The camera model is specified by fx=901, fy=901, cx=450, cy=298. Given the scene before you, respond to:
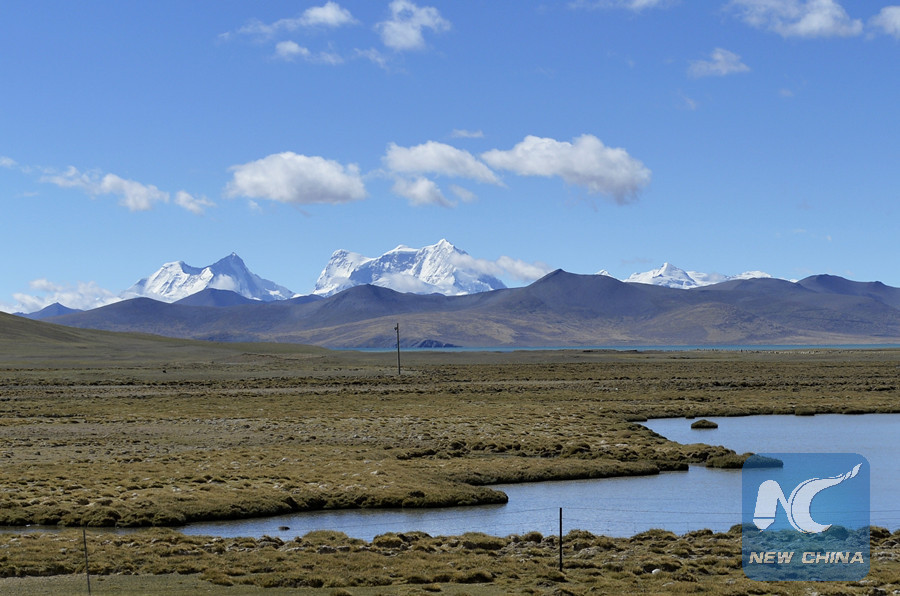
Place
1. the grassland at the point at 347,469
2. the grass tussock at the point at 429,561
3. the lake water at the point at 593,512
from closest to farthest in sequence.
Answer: the grass tussock at the point at 429,561 → the grassland at the point at 347,469 → the lake water at the point at 593,512

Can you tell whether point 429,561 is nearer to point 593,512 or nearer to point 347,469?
point 593,512

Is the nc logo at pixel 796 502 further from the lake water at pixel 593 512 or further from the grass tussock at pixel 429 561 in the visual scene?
the grass tussock at pixel 429 561

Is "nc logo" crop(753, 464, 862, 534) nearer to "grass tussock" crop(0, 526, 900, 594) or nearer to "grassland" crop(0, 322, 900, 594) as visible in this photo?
"grass tussock" crop(0, 526, 900, 594)

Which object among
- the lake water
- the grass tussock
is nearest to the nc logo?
the lake water

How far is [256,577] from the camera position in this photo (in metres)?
18.1

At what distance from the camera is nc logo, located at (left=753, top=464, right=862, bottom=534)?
23922mm

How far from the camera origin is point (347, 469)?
32.3m

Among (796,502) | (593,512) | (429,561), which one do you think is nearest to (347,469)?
(593,512)

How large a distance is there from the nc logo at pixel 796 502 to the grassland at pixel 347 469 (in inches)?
88.1

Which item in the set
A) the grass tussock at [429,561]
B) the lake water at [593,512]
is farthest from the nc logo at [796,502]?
the grass tussock at [429,561]

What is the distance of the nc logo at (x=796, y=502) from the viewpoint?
2392cm

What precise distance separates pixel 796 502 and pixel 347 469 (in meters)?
15.0

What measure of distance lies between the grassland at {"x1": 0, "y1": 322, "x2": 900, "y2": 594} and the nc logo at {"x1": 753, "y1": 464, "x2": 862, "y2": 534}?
2237 mm

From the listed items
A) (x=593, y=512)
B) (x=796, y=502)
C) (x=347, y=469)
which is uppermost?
(x=347, y=469)
